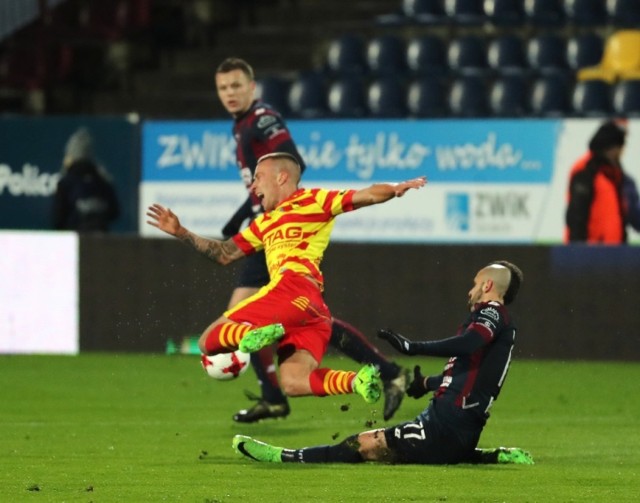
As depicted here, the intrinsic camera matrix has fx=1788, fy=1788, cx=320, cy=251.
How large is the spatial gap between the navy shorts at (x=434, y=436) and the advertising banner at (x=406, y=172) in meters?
7.76

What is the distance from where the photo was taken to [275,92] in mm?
19531

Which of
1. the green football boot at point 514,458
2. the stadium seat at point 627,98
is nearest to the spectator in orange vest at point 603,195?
the stadium seat at point 627,98

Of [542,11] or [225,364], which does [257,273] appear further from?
[542,11]

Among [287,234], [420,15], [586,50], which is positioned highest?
[420,15]

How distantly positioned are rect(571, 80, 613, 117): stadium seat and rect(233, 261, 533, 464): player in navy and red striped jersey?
926cm

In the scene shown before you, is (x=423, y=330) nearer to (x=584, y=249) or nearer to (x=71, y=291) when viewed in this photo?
(x=584, y=249)

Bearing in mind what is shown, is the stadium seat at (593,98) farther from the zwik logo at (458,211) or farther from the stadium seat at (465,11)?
the stadium seat at (465,11)

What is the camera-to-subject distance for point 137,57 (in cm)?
2239

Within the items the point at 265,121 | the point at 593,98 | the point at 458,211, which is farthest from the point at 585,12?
the point at 265,121

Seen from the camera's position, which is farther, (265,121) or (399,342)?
(265,121)

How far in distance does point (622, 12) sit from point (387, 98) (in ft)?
8.85

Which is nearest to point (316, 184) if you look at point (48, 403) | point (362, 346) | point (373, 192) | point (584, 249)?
point (584, 249)

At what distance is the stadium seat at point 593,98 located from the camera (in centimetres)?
1798

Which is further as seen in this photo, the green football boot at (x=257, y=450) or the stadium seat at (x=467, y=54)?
the stadium seat at (x=467, y=54)
